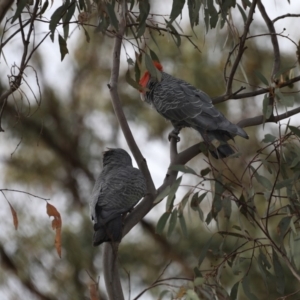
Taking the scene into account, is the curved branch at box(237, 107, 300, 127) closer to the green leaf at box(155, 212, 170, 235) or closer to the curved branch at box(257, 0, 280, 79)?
the curved branch at box(257, 0, 280, 79)

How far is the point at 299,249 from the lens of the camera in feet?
9.16

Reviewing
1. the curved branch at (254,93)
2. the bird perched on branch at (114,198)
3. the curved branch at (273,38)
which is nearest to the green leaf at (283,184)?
the curved branch at (254,93)

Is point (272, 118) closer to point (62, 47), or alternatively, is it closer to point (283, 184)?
point (283, 184)


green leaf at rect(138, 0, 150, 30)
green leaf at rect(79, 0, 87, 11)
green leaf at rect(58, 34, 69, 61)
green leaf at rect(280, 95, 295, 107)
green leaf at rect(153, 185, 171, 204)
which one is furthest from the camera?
green leaf at rect(79, 0, 87, 11)

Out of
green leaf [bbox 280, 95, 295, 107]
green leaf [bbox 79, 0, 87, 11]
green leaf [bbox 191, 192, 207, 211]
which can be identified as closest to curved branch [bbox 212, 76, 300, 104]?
green leaf [bbox 280, 95, 295, 107]

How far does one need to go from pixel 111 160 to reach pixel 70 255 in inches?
66.2

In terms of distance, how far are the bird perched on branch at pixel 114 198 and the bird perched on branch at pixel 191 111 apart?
1.05ft

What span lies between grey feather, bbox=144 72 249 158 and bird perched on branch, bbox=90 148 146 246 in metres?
0.34

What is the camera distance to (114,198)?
10.1 feet

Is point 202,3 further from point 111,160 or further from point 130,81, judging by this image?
point 111,160

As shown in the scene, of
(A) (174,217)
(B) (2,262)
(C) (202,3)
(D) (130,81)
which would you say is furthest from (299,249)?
(B) (2,262)

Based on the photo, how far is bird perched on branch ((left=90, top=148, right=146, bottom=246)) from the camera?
2.88m

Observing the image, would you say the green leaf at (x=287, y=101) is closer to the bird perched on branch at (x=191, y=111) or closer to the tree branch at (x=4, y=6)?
the bird perched on branch at (x=191, y=111)

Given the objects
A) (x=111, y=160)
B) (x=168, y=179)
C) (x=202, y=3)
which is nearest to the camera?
(x=168, y=179)
